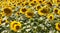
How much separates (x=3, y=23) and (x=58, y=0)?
132 cm

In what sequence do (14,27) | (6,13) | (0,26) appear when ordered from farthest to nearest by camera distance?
(0,26) → (6,13) → (14,27)

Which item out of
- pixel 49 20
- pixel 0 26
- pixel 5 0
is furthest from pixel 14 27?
pixel 5 0

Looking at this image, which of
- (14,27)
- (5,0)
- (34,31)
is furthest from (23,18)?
(5,0)

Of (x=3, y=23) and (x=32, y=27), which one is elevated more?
(x=3, y=23)

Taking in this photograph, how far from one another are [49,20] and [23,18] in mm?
545

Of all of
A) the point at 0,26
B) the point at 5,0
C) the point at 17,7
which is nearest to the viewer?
the point at 0,26

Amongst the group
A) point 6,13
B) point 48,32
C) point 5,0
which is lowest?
point 48,32

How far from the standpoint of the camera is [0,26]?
384 cm

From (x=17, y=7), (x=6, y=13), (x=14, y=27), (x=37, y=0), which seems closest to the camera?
(x=14, y=27)

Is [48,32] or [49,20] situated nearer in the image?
[48,32]

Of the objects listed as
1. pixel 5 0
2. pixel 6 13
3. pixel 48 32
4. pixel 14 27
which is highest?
pixel 5 0

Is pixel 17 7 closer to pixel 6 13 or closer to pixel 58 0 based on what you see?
pixel 58 0

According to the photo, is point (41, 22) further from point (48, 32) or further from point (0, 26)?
point (0, 26)

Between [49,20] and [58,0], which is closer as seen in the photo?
[49,20]
